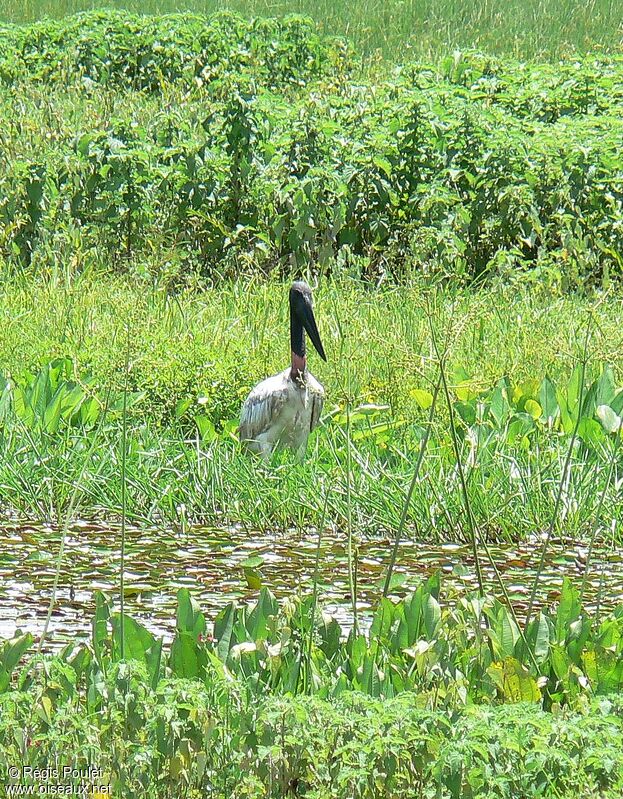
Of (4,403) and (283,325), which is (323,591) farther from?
(283,325)

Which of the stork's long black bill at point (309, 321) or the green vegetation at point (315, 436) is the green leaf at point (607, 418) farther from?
the stork's long black bill at point (309, 321)

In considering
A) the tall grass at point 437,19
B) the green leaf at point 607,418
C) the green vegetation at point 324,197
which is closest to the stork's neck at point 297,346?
the green leaf at point 607,418

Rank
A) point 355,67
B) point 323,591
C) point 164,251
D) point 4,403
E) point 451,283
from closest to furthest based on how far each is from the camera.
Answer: point 323,591 < point 4,403 < point 451,283 < point 164,251 < point 355,67

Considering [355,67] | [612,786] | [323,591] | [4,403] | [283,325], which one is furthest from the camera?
[355,67]

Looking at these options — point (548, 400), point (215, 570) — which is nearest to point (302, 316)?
point (548, 400)

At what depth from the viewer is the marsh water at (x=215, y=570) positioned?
3699 millimetres

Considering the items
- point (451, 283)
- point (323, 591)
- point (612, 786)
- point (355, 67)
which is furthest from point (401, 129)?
point (355, 67)

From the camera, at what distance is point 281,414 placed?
5.11 m

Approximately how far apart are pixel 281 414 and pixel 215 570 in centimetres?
117

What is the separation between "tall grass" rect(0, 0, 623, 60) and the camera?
740 inches

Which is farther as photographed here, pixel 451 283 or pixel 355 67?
pixel 355 67

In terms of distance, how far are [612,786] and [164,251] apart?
20.9 feet

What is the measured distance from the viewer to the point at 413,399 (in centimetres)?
540

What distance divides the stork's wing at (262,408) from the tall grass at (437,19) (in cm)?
1304
